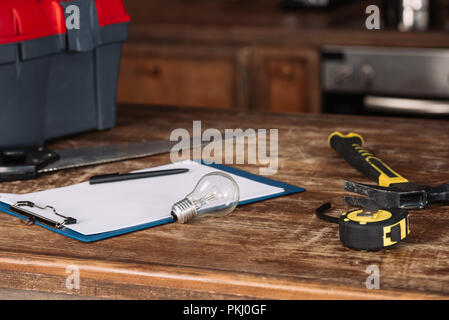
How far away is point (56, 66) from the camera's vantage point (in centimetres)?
155

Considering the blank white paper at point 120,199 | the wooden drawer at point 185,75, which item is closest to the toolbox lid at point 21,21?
the blank white paper at point 120,199

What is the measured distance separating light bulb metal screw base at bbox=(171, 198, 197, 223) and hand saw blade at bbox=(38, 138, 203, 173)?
358mm

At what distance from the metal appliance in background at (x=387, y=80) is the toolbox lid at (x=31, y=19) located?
1.50 metres

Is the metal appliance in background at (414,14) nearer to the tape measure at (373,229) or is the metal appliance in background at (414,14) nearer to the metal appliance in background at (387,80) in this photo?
the metal appliance in background at (387,80)

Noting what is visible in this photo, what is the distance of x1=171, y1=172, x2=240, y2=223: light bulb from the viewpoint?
1.10 m

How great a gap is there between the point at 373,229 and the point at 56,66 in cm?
84

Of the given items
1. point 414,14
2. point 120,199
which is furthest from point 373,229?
point 414,14

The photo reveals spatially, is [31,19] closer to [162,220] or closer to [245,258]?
[162,220]

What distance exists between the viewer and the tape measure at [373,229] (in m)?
0.96

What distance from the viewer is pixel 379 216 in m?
0.98
